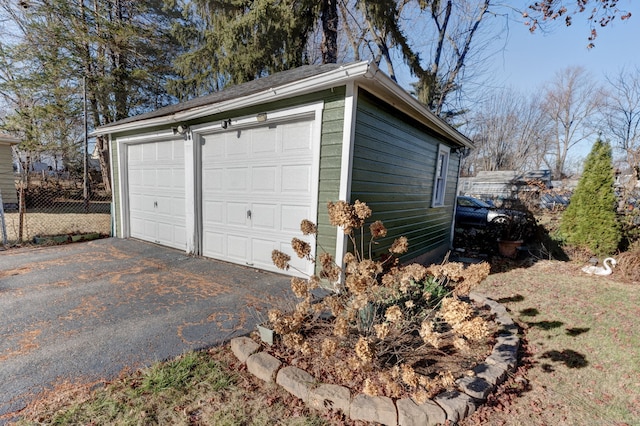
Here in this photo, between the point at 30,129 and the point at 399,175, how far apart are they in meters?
13.8

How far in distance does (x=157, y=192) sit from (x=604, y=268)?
8.63 metres

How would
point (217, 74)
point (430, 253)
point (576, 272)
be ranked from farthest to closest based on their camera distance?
point (217, 74), point (430, 253), point (576, 272)

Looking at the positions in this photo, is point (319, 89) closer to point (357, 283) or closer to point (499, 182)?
point (357, 283)

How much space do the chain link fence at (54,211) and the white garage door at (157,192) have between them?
1.39m

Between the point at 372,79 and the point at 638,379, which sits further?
the point at 372,79

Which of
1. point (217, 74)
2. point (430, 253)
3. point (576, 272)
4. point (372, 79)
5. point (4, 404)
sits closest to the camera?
point (4, 404)

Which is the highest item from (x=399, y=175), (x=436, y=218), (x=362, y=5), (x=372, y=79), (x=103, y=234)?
(x=362, y=5)

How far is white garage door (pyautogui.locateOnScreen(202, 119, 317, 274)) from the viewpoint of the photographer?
390cm

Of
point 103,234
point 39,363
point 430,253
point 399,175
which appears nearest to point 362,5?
point 399,175

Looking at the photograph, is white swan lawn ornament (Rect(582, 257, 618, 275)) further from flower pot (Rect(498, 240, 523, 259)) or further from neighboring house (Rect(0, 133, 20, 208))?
neighboring house (Rect(0, 133, 20, 208))

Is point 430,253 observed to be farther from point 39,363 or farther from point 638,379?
point 39,363

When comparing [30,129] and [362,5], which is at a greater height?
[362,5]

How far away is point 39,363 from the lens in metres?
2.10

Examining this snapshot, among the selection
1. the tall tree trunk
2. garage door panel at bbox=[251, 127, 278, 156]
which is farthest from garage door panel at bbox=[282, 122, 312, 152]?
the tall tree trunk
